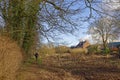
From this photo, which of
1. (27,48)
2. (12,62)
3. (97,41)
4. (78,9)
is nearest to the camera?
(12,62)

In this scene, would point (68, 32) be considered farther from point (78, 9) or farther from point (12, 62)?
point (12, 62)

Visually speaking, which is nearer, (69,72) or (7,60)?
(7,60)

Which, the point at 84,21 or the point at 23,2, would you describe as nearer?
the point at 23,2

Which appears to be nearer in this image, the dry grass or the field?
the dry grass

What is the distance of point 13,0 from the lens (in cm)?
1548

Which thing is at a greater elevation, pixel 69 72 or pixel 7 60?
pixel 7 60

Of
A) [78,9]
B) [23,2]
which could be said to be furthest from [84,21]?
[23,2]

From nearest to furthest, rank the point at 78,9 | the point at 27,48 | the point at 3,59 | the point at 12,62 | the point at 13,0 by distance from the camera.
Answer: the point at 3,59, the point at 12,62, the point at 13,0, the point at 78,9, the point at 27,48

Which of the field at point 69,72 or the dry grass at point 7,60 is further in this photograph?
the field at point 69,72

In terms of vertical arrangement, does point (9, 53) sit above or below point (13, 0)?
below

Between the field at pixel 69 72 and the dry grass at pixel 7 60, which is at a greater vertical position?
the dry grass at pixel 7 60

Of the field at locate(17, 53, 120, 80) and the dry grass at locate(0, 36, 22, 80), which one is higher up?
the dry grass at locate(0, 36, 22, 80)

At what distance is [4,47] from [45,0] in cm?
744

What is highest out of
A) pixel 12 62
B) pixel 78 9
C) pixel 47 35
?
pixel 78 9
